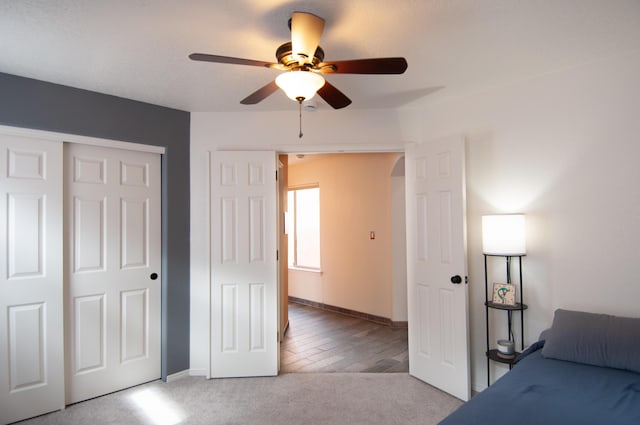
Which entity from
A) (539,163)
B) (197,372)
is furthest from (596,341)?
(197,372)

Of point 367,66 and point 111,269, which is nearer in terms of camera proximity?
point 367,66

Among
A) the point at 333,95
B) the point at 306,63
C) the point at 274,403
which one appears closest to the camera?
the point at 306,63

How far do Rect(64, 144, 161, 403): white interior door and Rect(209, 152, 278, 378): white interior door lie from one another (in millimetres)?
545

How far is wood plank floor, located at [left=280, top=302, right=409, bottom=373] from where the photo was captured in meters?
3.63

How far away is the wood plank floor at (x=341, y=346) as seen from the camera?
363 centimetres

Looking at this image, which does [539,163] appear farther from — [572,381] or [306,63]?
[306,63]

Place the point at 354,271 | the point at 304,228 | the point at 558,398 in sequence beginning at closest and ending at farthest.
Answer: the point at 558,398 < the point at 354,271 < the point at 304,228

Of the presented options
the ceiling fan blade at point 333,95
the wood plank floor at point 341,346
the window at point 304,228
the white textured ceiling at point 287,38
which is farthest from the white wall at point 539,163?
the window at point 304,228

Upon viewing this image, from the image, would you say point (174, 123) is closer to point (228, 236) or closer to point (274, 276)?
point (228, 236)

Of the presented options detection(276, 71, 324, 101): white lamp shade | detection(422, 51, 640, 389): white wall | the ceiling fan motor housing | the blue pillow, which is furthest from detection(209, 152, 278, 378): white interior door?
the blue pillow

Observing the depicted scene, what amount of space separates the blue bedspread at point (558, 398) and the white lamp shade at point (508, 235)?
2.66 feet

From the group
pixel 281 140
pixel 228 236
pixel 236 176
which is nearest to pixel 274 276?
pixel 228 236

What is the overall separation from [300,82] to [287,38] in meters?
0.55

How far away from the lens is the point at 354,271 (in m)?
5.54
